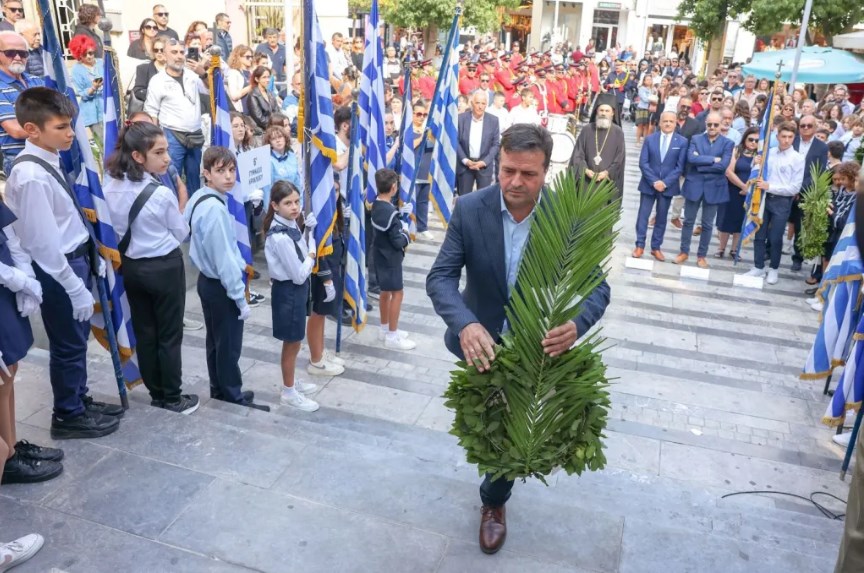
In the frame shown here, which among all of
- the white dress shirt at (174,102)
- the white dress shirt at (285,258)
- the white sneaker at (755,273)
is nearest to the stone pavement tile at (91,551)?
the white dress shirt at (285,258)

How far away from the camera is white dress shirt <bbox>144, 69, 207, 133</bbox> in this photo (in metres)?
7.82

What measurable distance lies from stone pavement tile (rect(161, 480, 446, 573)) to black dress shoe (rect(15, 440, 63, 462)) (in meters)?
0.88

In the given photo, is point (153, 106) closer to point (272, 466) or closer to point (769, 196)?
point (272, 466)

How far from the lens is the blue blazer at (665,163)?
946cm

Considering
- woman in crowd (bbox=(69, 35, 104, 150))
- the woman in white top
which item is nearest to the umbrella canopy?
woman in crowd (bbox=(69, 35, 104, 150))

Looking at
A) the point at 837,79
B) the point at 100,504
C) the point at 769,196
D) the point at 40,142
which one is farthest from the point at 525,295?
the point at 837,79

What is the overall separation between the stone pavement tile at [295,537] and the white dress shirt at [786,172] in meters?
7.68

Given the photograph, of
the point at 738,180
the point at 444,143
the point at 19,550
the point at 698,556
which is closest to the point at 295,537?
the point at 19,550

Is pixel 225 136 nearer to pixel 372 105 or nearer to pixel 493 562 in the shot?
pixel 372 105

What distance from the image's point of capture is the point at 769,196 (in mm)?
9078

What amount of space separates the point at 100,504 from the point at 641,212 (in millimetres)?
8336

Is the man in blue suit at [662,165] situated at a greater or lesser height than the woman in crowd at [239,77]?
lesser

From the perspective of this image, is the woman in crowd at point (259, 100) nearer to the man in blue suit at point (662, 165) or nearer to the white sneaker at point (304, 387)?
the white sneaker at point (304, 387)

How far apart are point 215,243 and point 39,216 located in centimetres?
108
